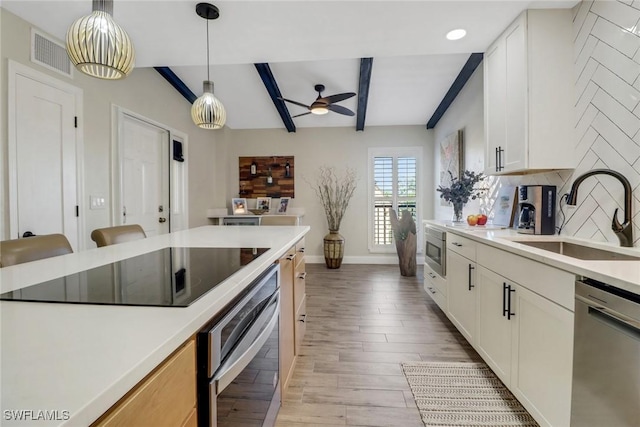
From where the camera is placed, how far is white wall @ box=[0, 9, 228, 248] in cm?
211

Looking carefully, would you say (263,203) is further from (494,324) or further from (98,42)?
(494,324)

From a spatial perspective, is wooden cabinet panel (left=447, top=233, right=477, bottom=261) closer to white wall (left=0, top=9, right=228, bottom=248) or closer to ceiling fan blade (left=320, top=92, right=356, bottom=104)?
ceiling fan blade (left=320, top=92, right=356, bottom=104)

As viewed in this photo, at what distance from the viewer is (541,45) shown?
6.72 ft

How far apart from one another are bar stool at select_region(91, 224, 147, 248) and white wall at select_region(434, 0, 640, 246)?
309 centimetres

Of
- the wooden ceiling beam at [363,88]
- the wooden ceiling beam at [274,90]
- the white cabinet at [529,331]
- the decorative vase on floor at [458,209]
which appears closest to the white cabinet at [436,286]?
the decorative vase on floor at [458,209]

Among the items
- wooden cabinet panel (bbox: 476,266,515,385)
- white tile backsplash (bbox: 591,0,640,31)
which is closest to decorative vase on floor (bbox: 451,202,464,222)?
wooden cabinet panel (bbox: 476,266,515,385)

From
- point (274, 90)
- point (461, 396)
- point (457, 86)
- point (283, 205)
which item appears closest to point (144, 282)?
point (461, 396)

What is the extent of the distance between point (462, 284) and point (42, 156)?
11.6 feet

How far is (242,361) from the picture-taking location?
86 centimetres

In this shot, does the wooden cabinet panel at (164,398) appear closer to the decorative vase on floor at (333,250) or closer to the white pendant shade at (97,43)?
the white pendant shade at (97,43)

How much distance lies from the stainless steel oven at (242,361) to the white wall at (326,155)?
161 inches

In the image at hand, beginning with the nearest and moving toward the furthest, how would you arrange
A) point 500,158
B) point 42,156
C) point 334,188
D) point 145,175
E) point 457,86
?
point 42,156
point 500,158
point 145,175
point 457,86
point 334,188

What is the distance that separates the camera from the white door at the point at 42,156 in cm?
213

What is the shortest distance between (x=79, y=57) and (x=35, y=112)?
5.16ft
